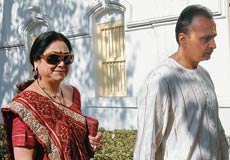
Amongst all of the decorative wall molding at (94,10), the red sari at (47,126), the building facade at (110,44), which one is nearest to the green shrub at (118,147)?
the building facade at (110,44)

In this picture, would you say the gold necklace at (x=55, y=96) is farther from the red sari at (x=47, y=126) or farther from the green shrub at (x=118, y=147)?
the green shrub at (x=118, y=147)

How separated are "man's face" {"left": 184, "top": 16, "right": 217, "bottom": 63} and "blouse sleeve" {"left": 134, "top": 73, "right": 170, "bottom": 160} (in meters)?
0.26

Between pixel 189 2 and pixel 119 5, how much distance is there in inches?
67.2

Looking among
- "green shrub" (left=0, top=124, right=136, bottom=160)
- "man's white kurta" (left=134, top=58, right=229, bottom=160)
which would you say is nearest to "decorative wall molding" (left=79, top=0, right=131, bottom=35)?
"green shrub" (left=0, top=124, right=136, bottom=160)

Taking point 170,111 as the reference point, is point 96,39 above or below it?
above

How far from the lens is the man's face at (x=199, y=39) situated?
271 cm

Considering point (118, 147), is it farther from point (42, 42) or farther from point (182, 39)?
point (182, 39)

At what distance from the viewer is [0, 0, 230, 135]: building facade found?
7.48 m

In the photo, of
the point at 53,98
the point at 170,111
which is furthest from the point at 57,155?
the point at 170,111

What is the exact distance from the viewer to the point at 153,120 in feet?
8.63

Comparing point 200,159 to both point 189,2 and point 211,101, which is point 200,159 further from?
point 189,2

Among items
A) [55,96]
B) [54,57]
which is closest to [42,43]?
[54,57]

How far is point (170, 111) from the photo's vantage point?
2668 millimetres

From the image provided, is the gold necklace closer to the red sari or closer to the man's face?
the red sari
